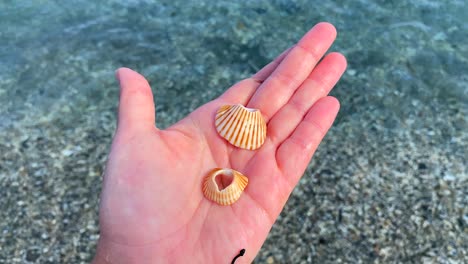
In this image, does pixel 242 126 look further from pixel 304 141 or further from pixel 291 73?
pixel 291 73

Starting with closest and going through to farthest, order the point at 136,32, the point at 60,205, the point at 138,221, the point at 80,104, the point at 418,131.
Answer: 1. the point at 138,221
2. the point at 60,205
3. the point at 418,131
4. the point at 80,104
5. the point at 136,32

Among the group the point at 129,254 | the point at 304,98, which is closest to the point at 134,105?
the point at 129,254

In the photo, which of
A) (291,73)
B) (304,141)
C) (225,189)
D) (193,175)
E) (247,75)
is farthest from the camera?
(247,75)

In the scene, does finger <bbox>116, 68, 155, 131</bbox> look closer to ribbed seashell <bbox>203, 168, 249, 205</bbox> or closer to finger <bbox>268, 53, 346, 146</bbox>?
ribbed seashell <bbox>203, 168, 249, 205</bbox>

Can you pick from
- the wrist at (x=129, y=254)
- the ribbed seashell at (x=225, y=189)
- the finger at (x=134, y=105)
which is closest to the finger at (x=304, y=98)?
the ribbed seashell at (x=225, y=189)

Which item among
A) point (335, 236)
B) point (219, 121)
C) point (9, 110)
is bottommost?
point (9, 110)

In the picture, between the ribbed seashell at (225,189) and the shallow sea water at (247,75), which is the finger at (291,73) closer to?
the ribbed seashell at (225,189)

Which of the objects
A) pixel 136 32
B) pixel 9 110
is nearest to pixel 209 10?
pixel 136 32

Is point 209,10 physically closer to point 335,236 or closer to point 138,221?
point 335,236
